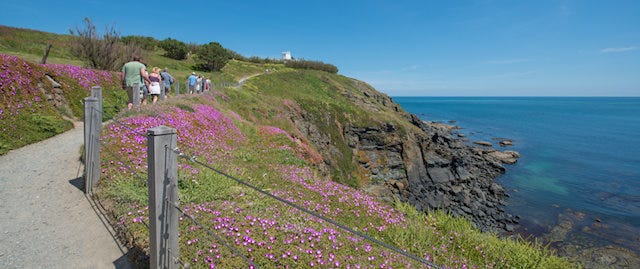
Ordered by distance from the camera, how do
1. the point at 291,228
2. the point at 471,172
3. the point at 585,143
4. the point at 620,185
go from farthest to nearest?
1. the point at 585,143
2. the point at 471,172
3. the point at 620,185
4. the point at 291,228

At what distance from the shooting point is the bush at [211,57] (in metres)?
49.0

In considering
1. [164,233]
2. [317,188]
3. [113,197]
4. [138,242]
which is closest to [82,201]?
[113,197]

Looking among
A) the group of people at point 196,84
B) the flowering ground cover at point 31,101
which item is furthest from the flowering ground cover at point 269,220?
the group of people at point 196,84

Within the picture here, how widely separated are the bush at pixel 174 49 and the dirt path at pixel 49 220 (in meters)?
48.0

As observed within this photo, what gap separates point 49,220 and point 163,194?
4.24 m

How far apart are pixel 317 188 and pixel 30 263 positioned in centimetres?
677

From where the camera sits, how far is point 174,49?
52.3 meters

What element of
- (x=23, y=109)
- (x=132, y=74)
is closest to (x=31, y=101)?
(x=23, y=109)

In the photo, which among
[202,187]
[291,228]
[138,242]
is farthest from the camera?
[202,187]

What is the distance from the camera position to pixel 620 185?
32.3 m

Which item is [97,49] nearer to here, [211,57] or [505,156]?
[211,57]

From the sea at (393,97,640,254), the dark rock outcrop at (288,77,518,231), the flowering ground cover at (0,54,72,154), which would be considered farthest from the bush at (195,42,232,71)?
the sea at (393,97,640,254)

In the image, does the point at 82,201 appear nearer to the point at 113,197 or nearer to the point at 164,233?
the point at 113,197

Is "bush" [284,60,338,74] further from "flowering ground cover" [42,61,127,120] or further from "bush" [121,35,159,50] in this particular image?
"flowering ground cover" [42,61,127,120]
